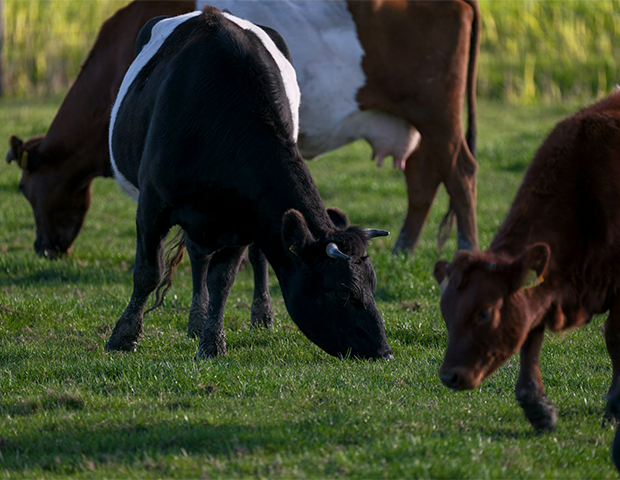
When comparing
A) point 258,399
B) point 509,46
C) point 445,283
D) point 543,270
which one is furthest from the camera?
point 509,46

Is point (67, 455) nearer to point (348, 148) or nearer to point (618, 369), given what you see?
point (618, 369)

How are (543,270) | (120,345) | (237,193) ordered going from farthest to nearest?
1. (120,345)
2. (237,193)
3. (543,270)

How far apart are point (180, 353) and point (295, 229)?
1.38 m

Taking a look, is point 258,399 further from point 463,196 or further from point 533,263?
point 463,196

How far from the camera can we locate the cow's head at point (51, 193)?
26.8 feet

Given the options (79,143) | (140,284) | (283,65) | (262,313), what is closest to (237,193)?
(140,284)

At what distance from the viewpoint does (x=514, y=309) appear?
3.54 metres

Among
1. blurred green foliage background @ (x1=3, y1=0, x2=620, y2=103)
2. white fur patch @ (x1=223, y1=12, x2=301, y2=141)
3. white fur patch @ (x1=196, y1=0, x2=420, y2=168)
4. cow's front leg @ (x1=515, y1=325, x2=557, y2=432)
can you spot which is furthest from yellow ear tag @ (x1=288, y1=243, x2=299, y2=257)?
blurred green foliage background @ (x1=3, y1=0, x2=620, y2=103)

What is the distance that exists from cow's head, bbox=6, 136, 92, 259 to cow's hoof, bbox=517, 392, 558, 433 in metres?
5.53

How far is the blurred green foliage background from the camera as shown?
1789cm

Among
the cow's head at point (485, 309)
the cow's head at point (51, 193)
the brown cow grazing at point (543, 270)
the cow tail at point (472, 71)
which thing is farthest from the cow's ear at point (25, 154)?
the cow's head at point (485, 309)

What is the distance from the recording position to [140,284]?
5562mm

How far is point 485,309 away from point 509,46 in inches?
701

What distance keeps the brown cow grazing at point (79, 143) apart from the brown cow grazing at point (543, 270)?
15.6ft
